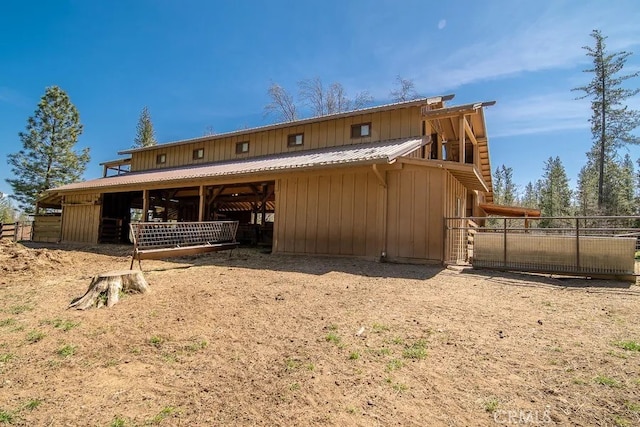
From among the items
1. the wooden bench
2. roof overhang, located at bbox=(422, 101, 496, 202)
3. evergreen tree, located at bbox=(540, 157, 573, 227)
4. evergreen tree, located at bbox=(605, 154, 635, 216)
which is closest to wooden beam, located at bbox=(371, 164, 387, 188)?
roof overhang, located at bbox=(422, 101, 496, 202)

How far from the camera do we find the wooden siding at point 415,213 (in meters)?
8.47

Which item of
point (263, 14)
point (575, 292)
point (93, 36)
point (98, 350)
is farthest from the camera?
point (93, 36)

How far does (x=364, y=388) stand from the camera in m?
2.59

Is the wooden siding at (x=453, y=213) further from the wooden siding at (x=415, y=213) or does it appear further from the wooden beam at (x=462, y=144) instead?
the wooden beam at (x=462, y=144)

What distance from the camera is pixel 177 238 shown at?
8633 mm

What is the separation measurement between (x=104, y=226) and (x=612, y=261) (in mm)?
19823

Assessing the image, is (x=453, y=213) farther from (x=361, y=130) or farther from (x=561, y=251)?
(x=361, y=130)

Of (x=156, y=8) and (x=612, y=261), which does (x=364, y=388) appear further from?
(x=156, y=8)

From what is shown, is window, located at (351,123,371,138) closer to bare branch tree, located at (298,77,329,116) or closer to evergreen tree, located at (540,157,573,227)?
bare branch tree, located at (298,77,329,116)

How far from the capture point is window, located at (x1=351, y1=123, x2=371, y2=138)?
12.0 m

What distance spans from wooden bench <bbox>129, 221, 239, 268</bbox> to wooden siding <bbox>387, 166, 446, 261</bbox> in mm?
5096

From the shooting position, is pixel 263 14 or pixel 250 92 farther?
pixel 250 92

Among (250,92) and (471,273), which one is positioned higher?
(250,92)

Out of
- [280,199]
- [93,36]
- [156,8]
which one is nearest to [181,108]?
[93,36]
